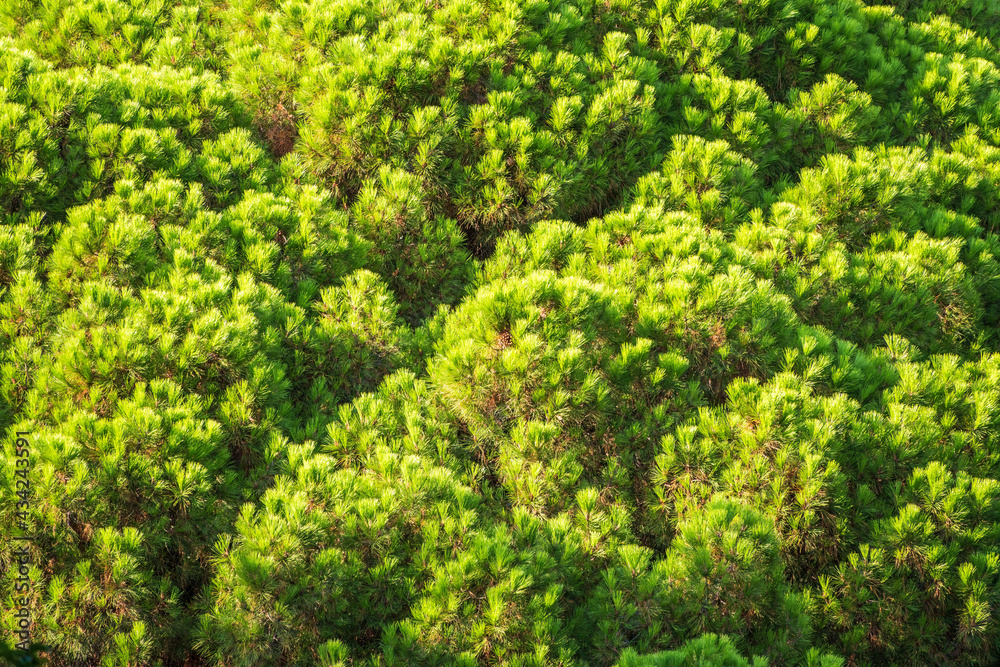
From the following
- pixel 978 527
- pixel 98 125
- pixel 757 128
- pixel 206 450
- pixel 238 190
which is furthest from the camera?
pixel 757 128

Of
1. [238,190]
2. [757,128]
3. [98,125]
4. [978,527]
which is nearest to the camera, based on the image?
[978,527]

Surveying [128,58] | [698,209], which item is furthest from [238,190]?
[698,209]

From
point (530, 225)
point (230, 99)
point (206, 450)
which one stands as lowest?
point (206, 450)

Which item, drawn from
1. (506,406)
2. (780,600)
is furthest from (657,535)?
(506,406)

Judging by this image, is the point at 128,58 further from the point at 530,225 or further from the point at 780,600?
the point at 780,600

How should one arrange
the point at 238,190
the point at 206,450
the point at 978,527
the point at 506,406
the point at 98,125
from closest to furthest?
the point at 206,450
the point at 978,527
the point at 506,406
the point at 98,125
the point at 238,190

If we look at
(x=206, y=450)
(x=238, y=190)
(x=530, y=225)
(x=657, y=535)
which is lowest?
(x=657, y=535)

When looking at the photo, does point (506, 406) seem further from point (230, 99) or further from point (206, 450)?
point (230, 99)

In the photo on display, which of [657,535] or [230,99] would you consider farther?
[230,99]

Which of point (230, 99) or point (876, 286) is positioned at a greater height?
point (230, 99)
